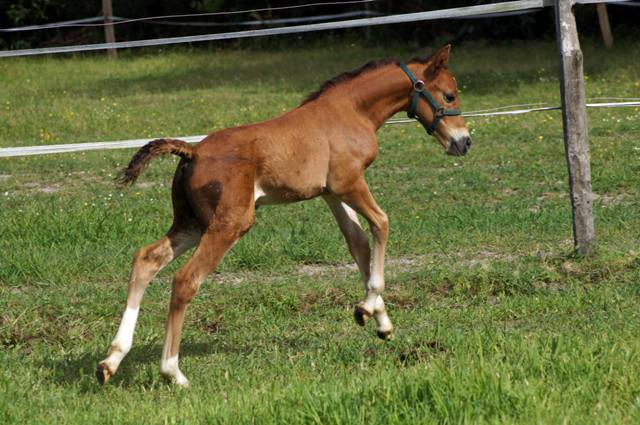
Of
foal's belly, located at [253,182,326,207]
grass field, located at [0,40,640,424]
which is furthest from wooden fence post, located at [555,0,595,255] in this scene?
foal's belly, located at [253,182,326,207]

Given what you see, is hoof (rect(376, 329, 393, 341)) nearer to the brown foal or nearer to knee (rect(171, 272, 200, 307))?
the brown foal

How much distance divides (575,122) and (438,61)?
5.62 ft

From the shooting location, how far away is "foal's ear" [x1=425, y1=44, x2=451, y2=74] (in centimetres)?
669

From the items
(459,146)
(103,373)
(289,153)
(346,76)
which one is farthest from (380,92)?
(103,373)

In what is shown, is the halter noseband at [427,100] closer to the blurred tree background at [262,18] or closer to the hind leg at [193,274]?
the hind leg at [193,274]

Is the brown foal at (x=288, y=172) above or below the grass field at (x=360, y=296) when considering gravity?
above

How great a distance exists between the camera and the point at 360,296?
24.8 feet

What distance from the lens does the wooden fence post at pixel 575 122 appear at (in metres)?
7.92

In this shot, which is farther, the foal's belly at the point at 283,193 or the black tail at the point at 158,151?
the foal's belly at the point at 283,193

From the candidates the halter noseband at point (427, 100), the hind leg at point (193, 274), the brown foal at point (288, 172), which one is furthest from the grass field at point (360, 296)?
the halter noseband at point (427, 100)

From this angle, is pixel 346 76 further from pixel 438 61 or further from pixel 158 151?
pixel 158 151

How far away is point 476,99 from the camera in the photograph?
18594 millimetres

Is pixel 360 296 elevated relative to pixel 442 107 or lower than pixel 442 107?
lower

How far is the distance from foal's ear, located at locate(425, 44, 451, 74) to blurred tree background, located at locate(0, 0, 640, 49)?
59.0ft
